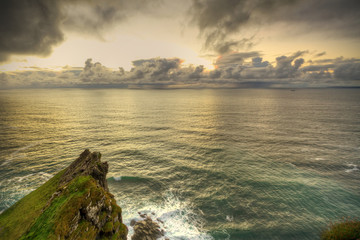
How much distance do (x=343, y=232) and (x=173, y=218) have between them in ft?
Result: 81.4

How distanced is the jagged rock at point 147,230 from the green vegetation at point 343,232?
80.3ft

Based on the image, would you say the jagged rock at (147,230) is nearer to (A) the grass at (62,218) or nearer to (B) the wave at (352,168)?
(A) the grass at (62,218)

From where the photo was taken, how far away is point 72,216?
14.3m

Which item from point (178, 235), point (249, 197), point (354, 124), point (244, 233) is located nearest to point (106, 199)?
point (178, 235)

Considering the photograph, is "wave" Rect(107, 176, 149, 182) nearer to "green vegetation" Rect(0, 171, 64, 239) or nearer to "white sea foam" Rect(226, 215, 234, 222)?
"green vegetation" Rect(0, 171, 64, 239)

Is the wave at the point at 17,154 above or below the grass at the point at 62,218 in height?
below

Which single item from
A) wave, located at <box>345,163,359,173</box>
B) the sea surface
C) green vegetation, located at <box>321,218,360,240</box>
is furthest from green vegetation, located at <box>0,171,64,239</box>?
wave, located at <box>345,163,359,173</box>

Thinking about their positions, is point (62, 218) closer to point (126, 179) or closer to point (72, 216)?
point (72, 216)

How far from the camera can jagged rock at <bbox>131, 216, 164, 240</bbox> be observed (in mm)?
24872

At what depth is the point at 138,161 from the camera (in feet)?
162

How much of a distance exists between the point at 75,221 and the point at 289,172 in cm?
4629

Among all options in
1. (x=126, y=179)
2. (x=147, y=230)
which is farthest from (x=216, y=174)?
(x=126, y=179)

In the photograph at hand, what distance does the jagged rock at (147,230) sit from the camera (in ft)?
81.6

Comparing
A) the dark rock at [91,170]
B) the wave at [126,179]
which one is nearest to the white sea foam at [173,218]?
the wave at [126,179]
